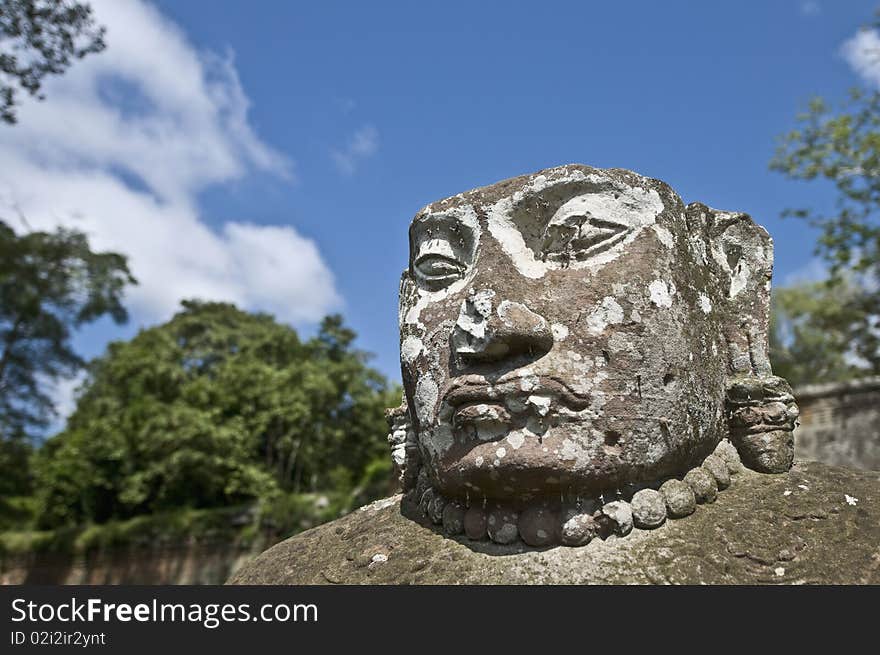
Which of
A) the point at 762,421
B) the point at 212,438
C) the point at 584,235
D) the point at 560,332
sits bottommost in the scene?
the point at 762,421

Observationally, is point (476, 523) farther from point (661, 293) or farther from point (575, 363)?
point (661, 293)

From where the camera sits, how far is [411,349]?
8.87 ft

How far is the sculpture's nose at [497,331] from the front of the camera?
2.32m

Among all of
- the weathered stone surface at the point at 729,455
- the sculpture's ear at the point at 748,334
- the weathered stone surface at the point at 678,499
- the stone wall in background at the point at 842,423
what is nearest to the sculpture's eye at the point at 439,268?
the sculpture's ear at the point at 748,334

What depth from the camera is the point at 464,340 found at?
2404 mm

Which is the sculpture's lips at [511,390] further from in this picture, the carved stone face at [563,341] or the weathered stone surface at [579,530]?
the weathered stone surface at [579,530]

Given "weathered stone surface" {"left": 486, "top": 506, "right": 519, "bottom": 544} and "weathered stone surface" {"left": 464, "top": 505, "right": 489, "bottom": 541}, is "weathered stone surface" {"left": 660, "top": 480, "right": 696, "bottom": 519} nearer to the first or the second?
"weathered stone surface" {"left": 486, "top": 506, "right": 519, "bottom": 544}

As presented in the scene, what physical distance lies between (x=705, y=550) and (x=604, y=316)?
813 mm

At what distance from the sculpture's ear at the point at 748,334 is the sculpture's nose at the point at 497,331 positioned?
883 mm

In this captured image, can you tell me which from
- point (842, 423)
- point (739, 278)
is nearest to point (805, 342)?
point (842, 423)

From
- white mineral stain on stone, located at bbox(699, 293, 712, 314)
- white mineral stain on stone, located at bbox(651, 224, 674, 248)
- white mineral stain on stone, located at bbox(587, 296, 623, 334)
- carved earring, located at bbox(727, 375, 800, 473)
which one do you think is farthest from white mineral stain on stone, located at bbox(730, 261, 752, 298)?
white mineral stain on stone, located at bbox(587, 296, 623, 334)
